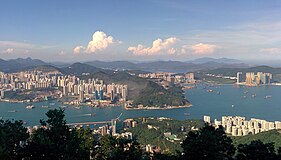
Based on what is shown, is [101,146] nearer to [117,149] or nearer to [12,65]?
[117,149]

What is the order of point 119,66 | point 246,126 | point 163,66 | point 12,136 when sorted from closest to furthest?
point 12,136 → point 246,126 → point 119,66 → point 163,66

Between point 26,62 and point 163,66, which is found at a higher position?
point 26,62

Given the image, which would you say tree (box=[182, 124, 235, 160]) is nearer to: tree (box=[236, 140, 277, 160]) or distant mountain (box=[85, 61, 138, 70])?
tree (box=[236, 140, 277, 160])

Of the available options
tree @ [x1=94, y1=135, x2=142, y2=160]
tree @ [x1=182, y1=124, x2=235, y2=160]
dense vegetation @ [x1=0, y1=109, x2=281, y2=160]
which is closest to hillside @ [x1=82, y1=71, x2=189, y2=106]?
tree @ [x1=94, y1=135, x2=142, y2=160]

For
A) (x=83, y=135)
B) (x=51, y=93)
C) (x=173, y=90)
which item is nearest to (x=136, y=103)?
(x=173, y=90)

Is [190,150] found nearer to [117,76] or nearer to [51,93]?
[51,93]

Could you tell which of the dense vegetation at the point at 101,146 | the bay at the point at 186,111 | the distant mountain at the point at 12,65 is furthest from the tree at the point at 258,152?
the distant mountain at the point at 12,65

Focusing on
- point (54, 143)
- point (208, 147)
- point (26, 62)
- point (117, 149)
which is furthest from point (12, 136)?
point (26, 62)
